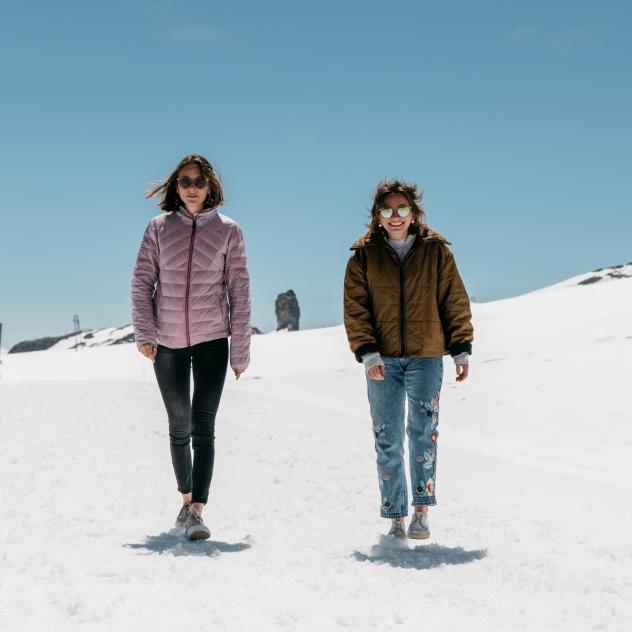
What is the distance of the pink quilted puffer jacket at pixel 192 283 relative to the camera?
4.95 metres

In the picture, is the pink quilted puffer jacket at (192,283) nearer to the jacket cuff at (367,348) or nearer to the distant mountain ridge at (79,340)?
the jacket cuff at (367,348)

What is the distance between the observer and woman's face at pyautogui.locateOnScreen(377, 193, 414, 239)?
4.95 meters

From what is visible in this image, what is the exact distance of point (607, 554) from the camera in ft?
15.9

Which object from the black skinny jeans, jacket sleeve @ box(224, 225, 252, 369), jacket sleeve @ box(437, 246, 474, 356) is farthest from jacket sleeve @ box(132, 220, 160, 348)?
jacket sleeve @ box(437, 246, 474, 356)

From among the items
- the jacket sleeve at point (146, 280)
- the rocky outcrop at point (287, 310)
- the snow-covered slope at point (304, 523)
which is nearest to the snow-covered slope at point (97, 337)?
the rocky outcrop at point (287, 310)

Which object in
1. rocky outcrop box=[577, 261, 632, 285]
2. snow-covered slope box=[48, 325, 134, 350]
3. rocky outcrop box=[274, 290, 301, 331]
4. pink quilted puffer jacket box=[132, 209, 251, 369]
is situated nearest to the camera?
pink quilted puffer jacket box=[132, 209, 251, 369]

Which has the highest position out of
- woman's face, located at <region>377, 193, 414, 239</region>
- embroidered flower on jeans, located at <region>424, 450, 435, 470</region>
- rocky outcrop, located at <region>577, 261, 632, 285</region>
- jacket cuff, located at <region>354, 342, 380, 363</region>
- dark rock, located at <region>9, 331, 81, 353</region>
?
rocky outcrop, located at <region>577, 261, 632, 285</region>

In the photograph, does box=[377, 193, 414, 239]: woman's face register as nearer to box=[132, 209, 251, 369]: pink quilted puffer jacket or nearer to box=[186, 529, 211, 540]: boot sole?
box=[132, 209, 251, 369]: pink quilted puffer jacket

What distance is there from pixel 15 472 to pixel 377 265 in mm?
3898

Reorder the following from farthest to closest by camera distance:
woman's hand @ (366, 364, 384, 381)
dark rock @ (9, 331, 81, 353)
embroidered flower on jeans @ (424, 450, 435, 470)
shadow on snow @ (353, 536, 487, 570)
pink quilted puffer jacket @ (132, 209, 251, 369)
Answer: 1. dark rock @ (9, 331, 81, 353)
2. embroidered flower on jeans @ (424, 450, 435, 470)
3. pink quilted puffer jacket @ (132, 209, 251, 369)
4. woman's hand @ (366, 364, 384, 381)
5. shadow on snow @ (353, 536, 487, 570)

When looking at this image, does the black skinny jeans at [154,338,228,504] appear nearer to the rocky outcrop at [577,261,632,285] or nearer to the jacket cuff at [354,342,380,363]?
the jacket cuff at [354,342,380,363]

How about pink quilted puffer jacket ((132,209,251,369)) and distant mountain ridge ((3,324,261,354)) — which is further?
distant mountain ridge ((3,324,261,354))

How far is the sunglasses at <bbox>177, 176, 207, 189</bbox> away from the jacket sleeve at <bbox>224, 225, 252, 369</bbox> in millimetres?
355

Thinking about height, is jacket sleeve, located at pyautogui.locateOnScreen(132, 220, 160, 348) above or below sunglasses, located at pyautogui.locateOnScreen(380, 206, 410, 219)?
below
